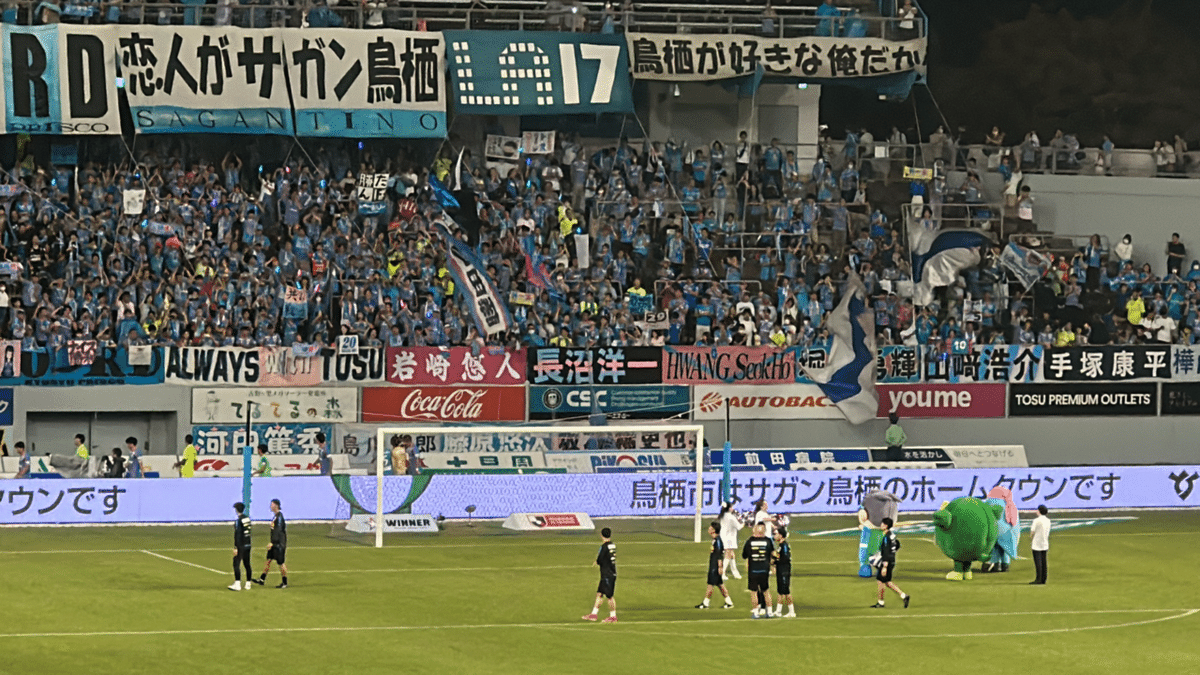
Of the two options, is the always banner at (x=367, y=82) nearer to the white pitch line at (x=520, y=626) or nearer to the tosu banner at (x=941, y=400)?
the tosu banner at (x=941, y=400)

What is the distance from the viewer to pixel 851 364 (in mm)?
44094

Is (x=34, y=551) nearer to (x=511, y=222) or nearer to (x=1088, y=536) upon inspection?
(x=511, y=222)

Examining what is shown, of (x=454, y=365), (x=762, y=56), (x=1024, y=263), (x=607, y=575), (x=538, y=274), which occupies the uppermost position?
(x=762, y=56)

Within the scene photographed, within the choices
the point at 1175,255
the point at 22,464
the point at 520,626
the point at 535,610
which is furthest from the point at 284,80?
the point at 1175,255

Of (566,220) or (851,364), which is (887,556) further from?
(566,220)

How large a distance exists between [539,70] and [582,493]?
13.2 meters

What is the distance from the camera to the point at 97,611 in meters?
26.9

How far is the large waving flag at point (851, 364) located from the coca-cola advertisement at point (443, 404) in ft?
24.9

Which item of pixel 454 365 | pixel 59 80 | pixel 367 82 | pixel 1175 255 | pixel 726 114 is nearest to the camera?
pixel 454 365

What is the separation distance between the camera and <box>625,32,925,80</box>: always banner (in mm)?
46438

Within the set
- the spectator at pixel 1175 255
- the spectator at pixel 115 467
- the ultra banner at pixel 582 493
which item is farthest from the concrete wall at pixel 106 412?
the spectator at pixel 1175 255

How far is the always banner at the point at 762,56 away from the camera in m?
46.4

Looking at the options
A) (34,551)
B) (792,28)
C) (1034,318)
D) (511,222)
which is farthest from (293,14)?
(1034,318)

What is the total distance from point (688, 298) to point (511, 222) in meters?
4.99
